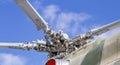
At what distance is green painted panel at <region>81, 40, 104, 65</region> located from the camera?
741 centimetres

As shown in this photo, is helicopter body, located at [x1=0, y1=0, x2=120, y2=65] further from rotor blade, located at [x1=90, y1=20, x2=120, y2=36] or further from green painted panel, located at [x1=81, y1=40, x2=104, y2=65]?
green painted panel, located at [x1=81, y1=40, x2=104, y2=65]

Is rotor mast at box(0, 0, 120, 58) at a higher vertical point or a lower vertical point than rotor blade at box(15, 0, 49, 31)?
lower

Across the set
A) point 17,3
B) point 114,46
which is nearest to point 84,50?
point 114,46

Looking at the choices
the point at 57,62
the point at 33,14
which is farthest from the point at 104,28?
the point at 57,62

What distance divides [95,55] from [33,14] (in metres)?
5.56

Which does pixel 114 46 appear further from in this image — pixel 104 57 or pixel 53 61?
pixel 53 61

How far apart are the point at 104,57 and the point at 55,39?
611 centimetres

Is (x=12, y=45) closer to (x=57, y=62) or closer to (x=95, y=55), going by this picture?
(x=57, y=62)

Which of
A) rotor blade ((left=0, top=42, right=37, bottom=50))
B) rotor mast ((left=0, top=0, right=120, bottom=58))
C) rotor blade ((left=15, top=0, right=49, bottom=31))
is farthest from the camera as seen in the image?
rotor blade ((left=0, top=42, right=37, bottom=50))

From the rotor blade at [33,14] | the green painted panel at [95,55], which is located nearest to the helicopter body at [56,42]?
the rotor blade at [33,14]

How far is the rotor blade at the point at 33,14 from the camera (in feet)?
40.4

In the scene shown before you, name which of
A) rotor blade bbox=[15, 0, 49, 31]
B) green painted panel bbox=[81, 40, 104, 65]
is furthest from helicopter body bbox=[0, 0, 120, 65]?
green painted panel bbox=[81, 40, 104, 65]

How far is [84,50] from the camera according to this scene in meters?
8.29

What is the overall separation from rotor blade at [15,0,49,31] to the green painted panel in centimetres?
508
